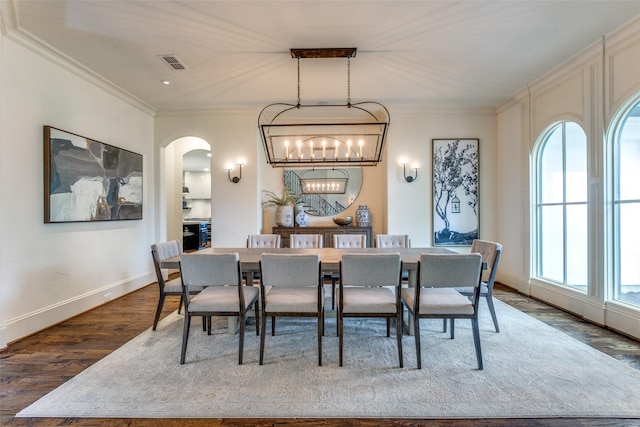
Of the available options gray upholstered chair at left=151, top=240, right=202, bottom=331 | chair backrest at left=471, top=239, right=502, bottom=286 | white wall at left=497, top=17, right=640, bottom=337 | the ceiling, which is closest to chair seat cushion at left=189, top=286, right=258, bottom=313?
gray upholstered chair at left=151, top=240, right=202, bottom=331

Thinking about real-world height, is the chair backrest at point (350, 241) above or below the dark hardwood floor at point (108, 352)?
above

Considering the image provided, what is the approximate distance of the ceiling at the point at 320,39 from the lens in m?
2.61

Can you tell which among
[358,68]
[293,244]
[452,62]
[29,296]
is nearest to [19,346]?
[29,296]

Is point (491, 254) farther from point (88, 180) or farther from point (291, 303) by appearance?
point (88, 180)

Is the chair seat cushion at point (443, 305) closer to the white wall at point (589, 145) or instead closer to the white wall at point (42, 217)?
the white wall at point (589, 145)

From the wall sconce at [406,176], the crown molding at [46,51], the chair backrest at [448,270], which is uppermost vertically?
the crown molding at [46,51]

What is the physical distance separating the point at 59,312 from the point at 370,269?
138 inches

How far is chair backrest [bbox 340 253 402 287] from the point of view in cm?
235

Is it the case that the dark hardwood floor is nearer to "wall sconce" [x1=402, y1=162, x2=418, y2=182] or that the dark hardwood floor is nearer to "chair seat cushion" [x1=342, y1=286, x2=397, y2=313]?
"chair seat cushion" [x1=342, y1=286, x2=397, y2=313]

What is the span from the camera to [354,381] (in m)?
2.17

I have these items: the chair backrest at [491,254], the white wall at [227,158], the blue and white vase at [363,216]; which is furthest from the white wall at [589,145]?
the white wall at [227,158]

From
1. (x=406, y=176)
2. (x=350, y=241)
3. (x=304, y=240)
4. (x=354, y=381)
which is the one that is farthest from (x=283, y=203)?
(x=354, y=381)

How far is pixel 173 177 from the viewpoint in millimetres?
6484

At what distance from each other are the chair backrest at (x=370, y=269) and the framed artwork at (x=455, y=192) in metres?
3.11
